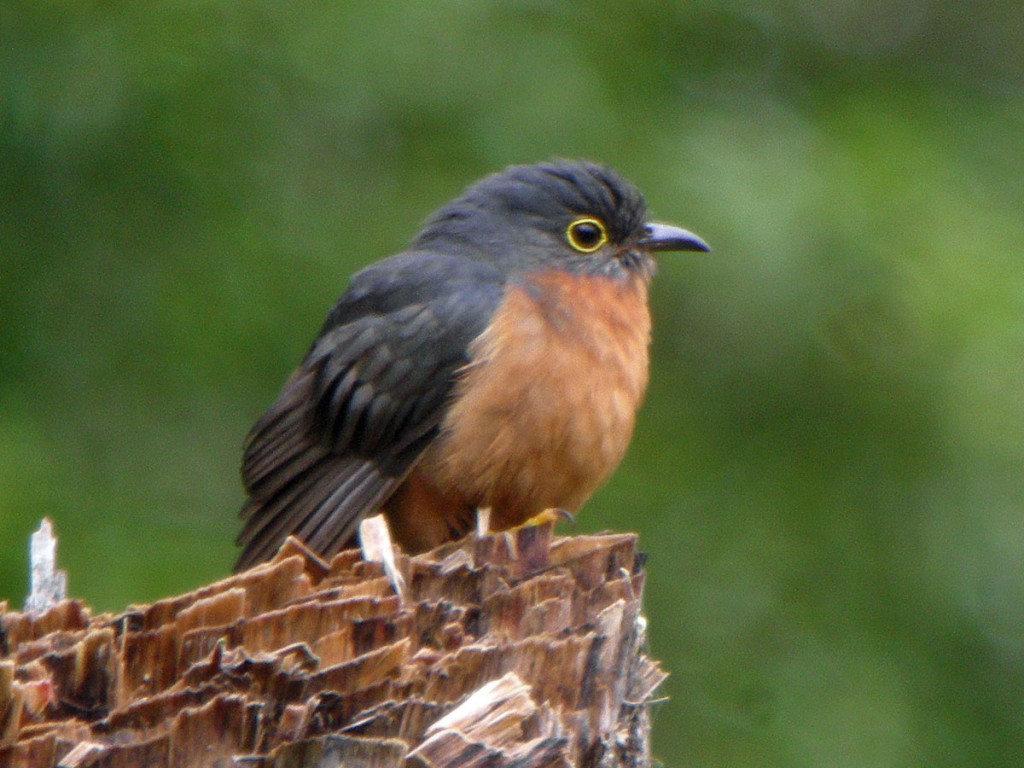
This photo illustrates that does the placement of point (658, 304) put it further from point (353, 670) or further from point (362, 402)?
point (353, 670)

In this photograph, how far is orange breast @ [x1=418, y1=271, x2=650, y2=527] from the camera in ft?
18.7

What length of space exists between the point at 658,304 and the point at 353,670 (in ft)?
16.5

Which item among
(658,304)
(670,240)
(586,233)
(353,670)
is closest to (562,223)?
(586,233)

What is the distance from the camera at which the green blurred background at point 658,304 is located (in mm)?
6980

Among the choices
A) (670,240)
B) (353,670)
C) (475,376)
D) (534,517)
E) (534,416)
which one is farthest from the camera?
(670,240)

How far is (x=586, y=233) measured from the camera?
6.63 meters

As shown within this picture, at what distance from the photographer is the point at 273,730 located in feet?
10.1

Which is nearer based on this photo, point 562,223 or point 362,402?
point 362,402

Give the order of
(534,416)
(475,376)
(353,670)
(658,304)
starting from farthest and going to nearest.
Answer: (658,304)
(475,376)
(534,416)
(353,670)

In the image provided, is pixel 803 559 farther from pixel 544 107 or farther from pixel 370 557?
pixel 370 557

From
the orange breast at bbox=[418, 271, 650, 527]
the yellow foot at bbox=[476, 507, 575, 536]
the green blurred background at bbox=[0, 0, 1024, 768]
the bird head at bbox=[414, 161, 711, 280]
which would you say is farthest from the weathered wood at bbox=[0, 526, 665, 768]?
the green blurred background at bbox=[0, 0, 1024, 768]

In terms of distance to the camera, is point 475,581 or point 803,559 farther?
point 803,559

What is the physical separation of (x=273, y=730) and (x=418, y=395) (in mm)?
2936

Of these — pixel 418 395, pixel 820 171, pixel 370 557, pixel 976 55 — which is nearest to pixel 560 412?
pixel 418 395
